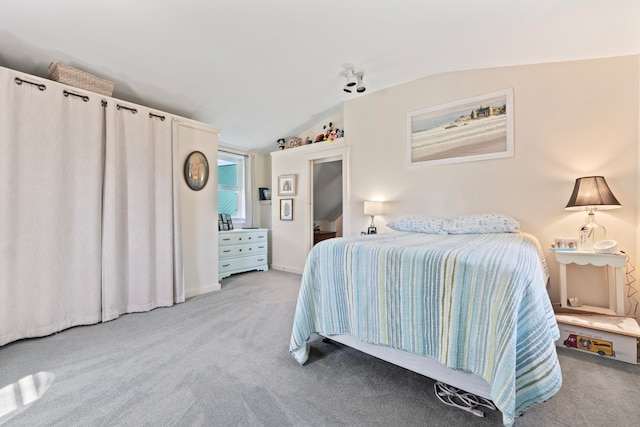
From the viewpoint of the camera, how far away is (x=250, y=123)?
13.3 feet

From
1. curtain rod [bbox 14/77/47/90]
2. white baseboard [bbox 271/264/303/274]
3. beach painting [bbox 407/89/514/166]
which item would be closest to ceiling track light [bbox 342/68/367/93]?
beach painting [bbox 407/89/514/166]

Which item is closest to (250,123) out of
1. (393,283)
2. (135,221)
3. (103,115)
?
(103,115)

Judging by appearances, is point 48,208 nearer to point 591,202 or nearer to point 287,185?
point 287,185

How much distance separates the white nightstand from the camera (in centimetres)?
197

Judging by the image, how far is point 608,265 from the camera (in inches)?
81.4

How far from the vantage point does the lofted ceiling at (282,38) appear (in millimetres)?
1941

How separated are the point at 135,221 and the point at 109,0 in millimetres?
1787

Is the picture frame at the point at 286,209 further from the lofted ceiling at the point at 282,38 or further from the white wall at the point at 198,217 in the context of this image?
the lofted ceiling at the point at 282,38

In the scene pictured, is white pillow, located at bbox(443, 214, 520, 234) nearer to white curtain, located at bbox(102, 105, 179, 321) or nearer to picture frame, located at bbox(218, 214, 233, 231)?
white curtain, located at bbox(102, 105, 179, 321)

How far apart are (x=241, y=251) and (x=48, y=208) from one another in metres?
2.38

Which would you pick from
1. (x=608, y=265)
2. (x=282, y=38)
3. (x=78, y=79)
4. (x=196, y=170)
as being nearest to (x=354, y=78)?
(x=282, y=38)

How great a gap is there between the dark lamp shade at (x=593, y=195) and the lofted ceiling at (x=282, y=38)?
3.61 feet

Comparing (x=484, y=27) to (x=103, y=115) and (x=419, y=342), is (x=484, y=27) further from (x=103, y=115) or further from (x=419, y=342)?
(x=103, y=115)

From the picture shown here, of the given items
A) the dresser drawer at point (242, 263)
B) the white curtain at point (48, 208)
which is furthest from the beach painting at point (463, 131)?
the white curtain at point (48, 208)
